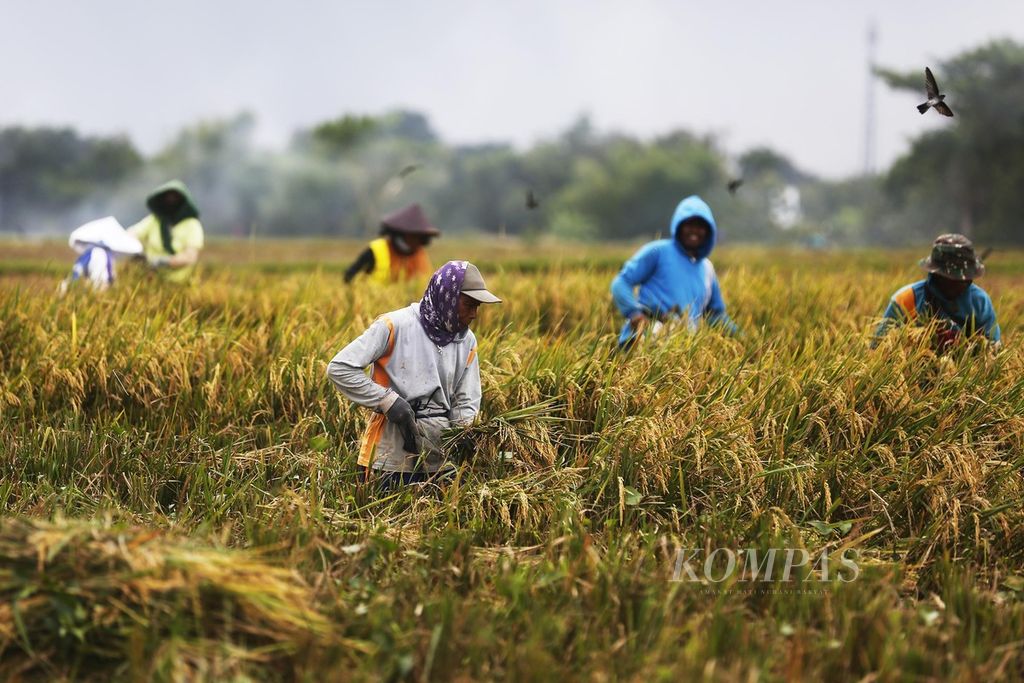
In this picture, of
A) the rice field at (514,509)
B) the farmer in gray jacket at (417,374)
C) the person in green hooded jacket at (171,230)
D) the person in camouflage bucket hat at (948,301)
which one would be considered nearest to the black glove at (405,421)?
the farmer in gray jacket at (417,374)

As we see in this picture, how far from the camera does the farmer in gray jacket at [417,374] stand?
3830 millimetres

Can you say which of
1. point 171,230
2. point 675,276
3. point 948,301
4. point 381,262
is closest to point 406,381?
point 675,276

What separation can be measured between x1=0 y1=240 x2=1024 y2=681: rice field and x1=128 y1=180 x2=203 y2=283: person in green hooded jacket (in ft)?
2.61

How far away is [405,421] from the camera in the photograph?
153 inches

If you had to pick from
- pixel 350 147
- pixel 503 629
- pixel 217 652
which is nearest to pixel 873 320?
pixel 503 629

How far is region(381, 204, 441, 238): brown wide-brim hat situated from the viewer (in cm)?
773

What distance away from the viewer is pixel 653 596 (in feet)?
10.5

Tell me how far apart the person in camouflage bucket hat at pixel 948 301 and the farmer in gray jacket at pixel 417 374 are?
8.05 ft

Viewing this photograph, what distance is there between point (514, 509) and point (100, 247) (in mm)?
4334

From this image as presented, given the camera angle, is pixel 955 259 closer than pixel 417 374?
No

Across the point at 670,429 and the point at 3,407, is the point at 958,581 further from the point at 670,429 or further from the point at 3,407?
the point at 3,407

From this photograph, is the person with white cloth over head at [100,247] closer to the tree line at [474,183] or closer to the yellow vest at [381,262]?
the yellow vest at [381,262]

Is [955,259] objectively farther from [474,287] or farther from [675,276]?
[474,287]

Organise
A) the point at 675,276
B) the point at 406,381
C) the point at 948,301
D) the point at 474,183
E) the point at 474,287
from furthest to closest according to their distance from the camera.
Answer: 1. the point at 474,183
2. the point at 675,276
3. the point at 948,301
4. the point at 406,381
5. the point at 474,287
